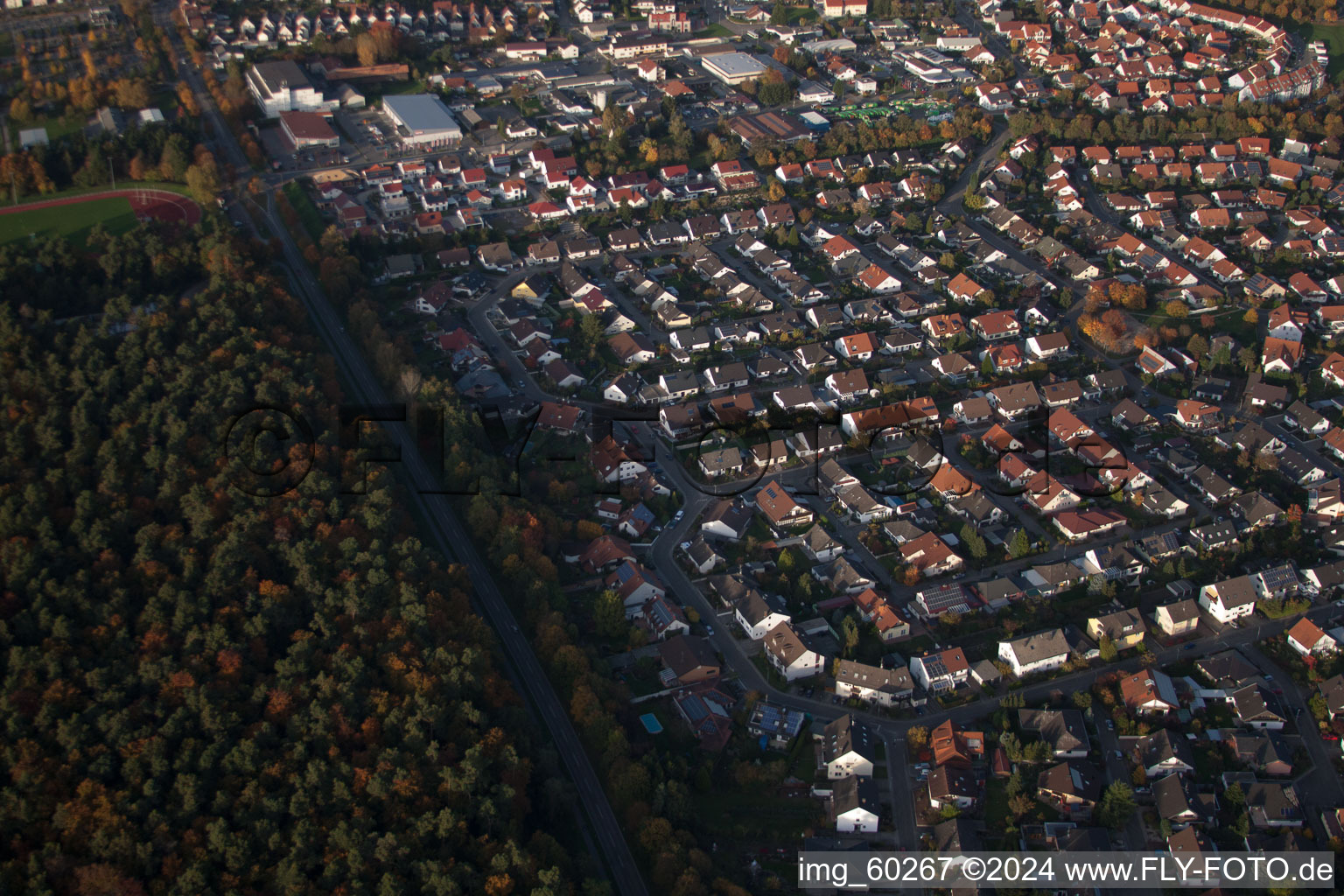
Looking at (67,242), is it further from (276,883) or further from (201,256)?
(276,883)

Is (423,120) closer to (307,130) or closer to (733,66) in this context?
(307,130)

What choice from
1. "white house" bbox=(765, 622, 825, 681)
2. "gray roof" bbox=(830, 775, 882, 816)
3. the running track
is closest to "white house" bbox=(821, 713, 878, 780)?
"gray roof" bbox=(830, 775, 882, 816)

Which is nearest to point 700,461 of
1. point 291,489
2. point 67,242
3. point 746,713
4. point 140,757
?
point 746,713

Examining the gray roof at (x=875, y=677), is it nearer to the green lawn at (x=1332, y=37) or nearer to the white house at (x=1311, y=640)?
the white house at (x=1311, y=640)

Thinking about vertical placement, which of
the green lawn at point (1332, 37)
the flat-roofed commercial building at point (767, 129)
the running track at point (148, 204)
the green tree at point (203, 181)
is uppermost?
the green lawn at point (1332, 37)

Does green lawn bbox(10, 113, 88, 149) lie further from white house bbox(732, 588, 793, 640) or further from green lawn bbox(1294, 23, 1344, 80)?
green lawn bbox(1294, 23, 1344, 80)

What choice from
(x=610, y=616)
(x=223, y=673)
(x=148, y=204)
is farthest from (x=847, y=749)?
(x=148, y=204)

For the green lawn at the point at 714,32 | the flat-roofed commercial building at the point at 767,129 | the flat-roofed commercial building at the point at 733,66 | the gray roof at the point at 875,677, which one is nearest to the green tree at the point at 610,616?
the gray roof at the point at 875,677
